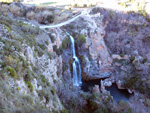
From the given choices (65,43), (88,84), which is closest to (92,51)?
(65,43)

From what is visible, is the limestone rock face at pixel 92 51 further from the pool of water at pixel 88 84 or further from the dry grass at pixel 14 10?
the dry grass at pixel 14 10

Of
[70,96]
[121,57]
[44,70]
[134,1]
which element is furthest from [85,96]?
[134,1]

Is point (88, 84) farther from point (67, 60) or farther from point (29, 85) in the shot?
point (29, 85)

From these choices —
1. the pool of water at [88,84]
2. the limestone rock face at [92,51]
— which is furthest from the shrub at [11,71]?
the limestone rock face at [92,51]

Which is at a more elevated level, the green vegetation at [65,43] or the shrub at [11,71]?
the shrub at [11,71]

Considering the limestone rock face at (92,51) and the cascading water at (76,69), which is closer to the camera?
the cascading water at (76,69)

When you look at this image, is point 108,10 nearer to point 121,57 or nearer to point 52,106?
point 121,57

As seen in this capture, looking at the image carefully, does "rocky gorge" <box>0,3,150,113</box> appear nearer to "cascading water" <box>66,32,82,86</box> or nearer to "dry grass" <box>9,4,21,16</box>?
"dry grass" <box>9,4,21,16</box>

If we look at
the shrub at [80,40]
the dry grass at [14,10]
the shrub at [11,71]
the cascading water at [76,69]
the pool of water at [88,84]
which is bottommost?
the pool of water at [88,84]
